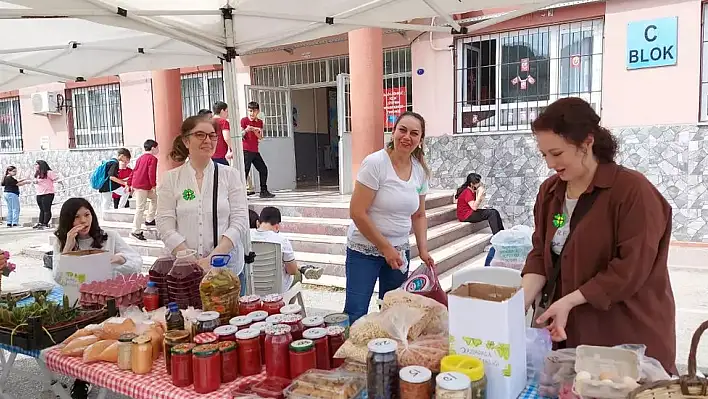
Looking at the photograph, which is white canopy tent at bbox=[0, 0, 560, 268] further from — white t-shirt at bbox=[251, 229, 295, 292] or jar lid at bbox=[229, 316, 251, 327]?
jar lid at bbox=[229, 316, 251, 327]

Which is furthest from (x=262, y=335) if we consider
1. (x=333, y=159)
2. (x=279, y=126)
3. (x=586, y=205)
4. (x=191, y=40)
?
(x=333, y=159)

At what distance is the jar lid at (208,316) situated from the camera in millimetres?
1833

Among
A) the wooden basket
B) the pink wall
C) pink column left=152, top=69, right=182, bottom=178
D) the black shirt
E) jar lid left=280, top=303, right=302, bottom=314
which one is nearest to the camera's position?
the wooden basket

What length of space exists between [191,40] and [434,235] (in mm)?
4279

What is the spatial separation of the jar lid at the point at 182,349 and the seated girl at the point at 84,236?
1.69 meters

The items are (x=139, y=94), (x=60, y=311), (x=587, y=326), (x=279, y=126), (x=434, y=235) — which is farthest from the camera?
(x=139, y=94)

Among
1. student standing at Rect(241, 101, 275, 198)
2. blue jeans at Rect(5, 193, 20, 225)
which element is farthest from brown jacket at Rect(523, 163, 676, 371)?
blue jeans at Rect(5, 193, 20, 225)

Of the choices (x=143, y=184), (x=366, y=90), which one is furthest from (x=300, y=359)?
(x=143, y=184)

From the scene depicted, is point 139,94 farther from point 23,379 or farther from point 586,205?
point 586,205

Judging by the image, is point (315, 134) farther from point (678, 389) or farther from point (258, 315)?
point (678, 389)

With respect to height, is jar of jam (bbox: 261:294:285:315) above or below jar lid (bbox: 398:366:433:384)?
below

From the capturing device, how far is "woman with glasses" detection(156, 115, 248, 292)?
2.71 m

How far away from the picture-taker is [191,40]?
10.7 feet

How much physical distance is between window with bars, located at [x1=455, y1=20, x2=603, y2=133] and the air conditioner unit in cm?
960
